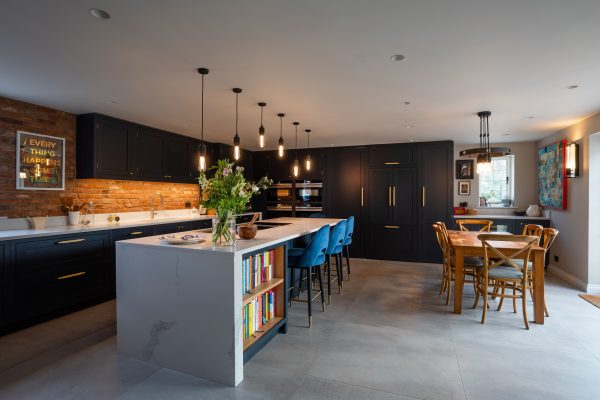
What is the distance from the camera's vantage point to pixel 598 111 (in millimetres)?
4113

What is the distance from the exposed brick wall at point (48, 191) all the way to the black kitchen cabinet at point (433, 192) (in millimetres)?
4921

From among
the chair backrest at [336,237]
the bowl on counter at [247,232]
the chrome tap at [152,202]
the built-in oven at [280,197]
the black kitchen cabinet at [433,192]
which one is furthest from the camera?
the built-in oven at [280,197]

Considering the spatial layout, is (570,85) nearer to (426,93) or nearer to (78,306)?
(426,93)

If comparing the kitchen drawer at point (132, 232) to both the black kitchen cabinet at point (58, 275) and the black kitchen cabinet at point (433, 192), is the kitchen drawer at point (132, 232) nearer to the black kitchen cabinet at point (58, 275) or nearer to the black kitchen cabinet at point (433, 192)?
the black kitchen cabinet at point (58, 275)

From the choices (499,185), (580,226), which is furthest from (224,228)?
(499,185)

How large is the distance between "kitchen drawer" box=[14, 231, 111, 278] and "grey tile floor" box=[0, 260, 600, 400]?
0.57 m

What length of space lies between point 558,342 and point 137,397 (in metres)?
3.38

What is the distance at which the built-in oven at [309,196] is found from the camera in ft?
22.9

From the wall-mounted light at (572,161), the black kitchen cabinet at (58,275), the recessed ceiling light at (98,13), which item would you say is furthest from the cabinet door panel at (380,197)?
the recessed ceiling light at (98,13)

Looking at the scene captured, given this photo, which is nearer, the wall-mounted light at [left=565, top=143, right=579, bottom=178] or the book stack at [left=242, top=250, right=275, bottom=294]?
the book stack at [left=242, top=250, right=275, bottom=294]

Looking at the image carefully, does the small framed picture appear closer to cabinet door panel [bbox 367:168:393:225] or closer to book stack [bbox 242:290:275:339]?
cabinet door panel [bbox 367:168:393:225]

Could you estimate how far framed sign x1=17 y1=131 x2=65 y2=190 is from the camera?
3.71 metres

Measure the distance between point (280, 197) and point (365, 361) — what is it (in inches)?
199

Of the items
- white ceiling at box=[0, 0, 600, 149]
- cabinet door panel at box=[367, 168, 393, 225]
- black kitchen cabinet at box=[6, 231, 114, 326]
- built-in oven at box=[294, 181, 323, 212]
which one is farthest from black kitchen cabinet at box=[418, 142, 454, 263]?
black kitchen cabinet at box=[6, 231, 114, 326]
